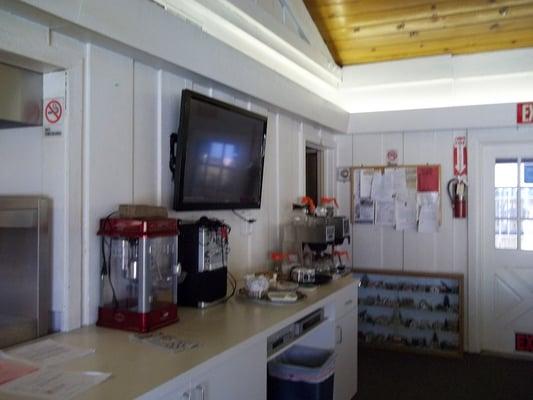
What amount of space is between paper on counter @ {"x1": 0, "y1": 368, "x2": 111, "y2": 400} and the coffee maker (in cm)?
86

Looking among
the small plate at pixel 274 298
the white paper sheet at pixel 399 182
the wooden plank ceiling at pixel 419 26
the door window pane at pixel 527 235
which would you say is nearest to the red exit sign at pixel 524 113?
the wooden plank ceiling at pixel 419 26

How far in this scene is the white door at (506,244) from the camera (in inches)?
162

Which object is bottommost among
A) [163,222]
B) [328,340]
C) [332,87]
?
[328,340]

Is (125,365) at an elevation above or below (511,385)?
above

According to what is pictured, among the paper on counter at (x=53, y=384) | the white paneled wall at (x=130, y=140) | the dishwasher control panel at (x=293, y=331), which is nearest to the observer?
the paper on counter at (x=53, y=384)

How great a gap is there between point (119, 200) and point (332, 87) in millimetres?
2725

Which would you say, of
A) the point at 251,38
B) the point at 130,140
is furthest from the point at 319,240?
the point at 130,140

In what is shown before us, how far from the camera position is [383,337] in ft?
14.3

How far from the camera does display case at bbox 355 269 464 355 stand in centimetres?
415

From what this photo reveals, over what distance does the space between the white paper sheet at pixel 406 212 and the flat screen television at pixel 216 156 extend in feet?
6.20

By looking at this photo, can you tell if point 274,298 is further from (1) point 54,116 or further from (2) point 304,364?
(1) point 54,116

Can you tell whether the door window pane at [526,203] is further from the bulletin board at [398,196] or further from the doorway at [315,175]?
the doorway at [315,175]

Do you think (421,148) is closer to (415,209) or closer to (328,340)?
(415,209)

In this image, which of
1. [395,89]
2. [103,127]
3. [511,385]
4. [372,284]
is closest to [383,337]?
[372,284]
